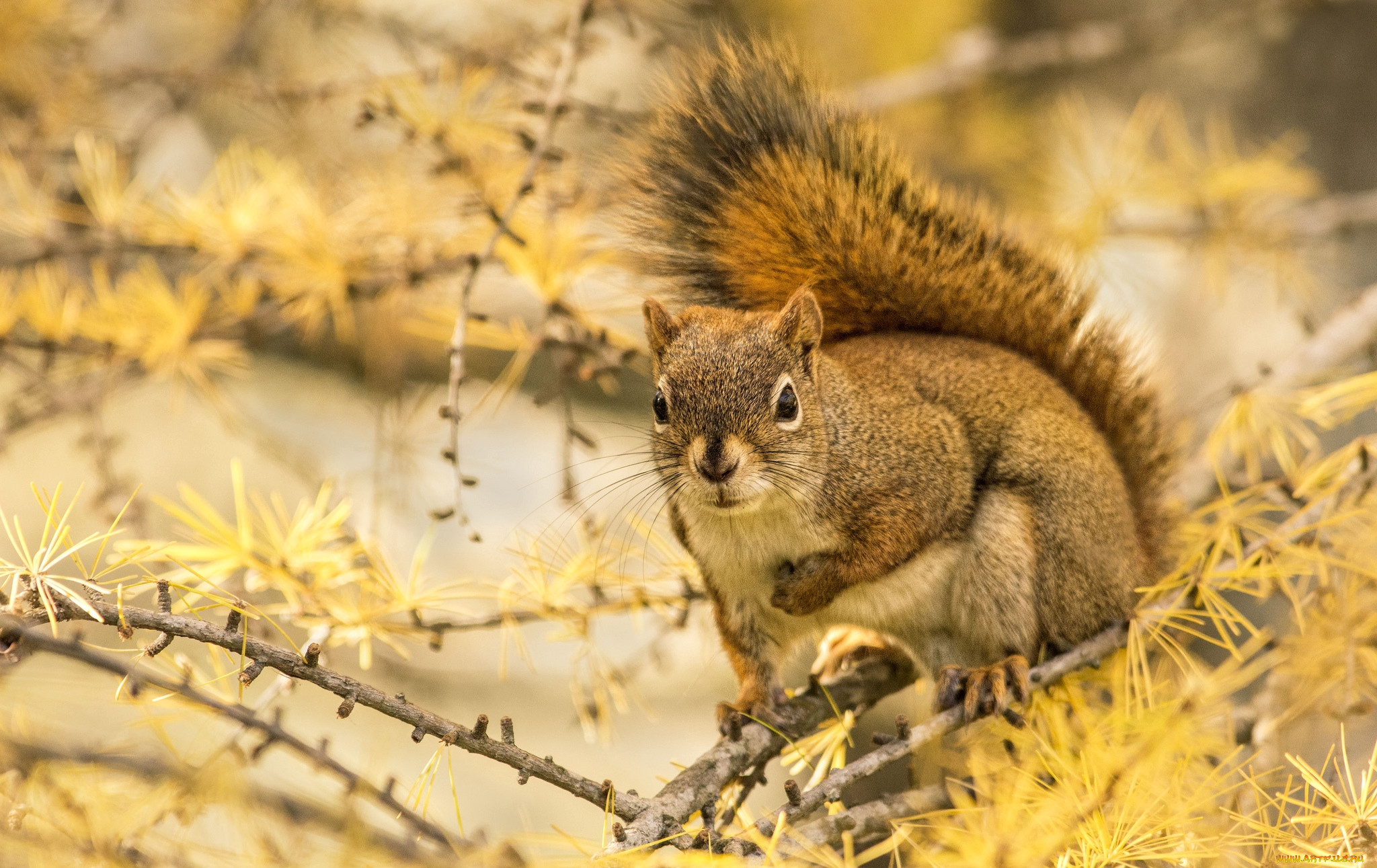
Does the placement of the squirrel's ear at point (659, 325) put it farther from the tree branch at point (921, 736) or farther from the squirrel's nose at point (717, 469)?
the tree branch at point (921, 736)

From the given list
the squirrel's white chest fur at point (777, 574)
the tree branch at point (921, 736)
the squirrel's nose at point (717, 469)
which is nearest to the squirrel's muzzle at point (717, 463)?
the squirrel's nose at point (717, 469)

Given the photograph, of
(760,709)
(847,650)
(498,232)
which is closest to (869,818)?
Answer: (760,709)

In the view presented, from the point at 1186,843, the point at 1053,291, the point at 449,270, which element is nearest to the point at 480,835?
the point at 1186,843

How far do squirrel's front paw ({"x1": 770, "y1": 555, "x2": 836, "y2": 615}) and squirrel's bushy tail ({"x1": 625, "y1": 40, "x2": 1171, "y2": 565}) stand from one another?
42 centimetres

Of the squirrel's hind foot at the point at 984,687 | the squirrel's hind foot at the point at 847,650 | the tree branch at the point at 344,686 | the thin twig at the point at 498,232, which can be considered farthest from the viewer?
the squirrel's hind foot at the point at 847,650

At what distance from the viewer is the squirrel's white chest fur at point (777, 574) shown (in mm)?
1270

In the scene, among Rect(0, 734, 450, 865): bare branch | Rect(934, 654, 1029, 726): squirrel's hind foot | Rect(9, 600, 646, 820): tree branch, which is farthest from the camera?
Rect(934, 654, 1029, 726): squirrel's hind foot

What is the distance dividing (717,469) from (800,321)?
0.26 metres

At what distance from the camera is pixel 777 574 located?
1.31 meters

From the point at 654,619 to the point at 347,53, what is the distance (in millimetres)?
1297

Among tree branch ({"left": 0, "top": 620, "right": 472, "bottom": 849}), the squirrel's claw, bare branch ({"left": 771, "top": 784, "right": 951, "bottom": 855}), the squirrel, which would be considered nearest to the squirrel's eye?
the squirrel

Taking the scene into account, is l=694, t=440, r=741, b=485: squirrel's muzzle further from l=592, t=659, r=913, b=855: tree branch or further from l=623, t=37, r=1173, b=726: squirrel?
l=592, t=659, r=913, b=855: tree branch

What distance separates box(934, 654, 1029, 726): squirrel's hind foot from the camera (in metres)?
1.20

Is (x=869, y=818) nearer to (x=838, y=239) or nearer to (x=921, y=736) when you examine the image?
(x=921, y=736)
